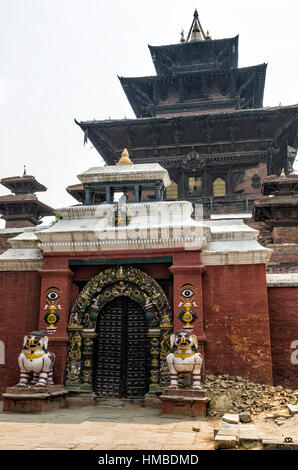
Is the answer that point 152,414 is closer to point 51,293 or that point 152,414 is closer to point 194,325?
point 194,325

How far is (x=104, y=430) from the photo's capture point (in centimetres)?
618

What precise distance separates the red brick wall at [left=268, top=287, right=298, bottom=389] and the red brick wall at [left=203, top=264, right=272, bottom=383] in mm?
595

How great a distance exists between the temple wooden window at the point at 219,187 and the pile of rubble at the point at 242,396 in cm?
1455

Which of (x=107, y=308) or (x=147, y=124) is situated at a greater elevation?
(x=147, y=124)

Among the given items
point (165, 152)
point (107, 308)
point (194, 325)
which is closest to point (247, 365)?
point (194, 325)

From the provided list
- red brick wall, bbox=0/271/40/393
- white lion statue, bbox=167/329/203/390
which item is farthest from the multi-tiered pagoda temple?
white lion statue, bbox=167/329/203/390

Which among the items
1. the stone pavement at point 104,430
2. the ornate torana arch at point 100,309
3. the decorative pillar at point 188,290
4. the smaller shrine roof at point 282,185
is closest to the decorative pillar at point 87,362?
the ornate torana arch at point 100,309

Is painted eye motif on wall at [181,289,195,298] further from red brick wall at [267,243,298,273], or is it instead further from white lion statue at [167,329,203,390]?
red brick wall at [267,243,298,273]

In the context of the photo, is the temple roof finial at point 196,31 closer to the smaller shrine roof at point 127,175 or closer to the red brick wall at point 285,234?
the red brick wall at point 285,234

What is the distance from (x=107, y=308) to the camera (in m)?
9.55

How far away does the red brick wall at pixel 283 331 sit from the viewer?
906cm

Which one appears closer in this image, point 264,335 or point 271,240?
point 264,335

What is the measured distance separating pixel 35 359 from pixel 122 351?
1.87 meters

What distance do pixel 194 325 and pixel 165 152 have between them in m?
15.8
